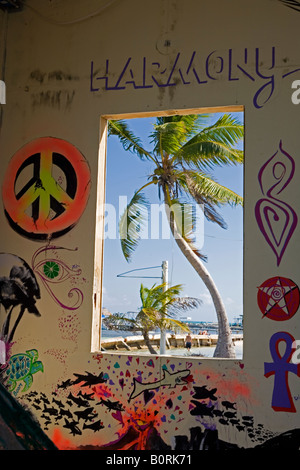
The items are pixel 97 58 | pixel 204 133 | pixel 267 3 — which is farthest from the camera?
pixel 204 133

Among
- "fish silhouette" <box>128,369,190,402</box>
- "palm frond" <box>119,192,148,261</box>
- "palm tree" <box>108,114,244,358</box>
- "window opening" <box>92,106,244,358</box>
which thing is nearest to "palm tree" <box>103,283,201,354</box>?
"window opening" <box>92,106,244,358</box>

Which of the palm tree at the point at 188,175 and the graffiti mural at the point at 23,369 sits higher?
the palm tree at the point at 188,175

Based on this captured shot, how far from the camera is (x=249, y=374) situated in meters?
3.87

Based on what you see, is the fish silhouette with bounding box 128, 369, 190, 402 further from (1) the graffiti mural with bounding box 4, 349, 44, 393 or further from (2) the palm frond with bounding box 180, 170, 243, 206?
(2) the palm frond with bounding box 180, 170, 243, 206

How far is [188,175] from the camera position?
16703 mm

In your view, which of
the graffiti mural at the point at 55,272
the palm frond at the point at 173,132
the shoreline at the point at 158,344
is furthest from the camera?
the shoreline at the point at 158,344

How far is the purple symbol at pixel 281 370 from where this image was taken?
376cm

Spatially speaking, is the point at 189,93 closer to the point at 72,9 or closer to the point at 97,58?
the point at 97,58

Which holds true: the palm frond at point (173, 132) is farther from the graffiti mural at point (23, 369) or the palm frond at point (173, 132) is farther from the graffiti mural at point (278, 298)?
the graffiti mural at point (278, 298)

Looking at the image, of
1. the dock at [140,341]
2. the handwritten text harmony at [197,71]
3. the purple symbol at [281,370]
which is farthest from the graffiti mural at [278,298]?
the dock at [140,341]

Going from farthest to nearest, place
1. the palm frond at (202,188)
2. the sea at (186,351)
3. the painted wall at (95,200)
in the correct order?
the sea at (186,351) → the palm frond at (202,188) → the painted wall at (95,200)

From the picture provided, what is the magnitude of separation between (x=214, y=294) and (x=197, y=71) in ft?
40.9

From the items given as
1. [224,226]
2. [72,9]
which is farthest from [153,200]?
[72,9]
